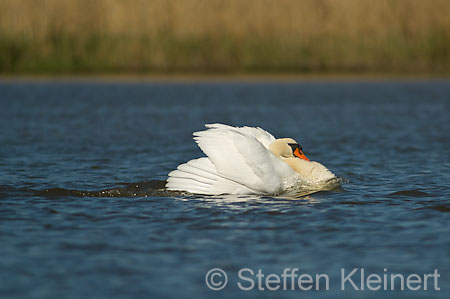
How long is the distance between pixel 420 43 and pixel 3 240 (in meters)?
37.5

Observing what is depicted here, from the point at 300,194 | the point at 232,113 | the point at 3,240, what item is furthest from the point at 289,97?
the point at 3,240

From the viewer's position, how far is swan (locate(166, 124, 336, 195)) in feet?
33.5

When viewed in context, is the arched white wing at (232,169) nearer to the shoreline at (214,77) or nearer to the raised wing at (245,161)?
the raised wing at (245,161)

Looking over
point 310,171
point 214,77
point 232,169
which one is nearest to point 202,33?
point 214,77

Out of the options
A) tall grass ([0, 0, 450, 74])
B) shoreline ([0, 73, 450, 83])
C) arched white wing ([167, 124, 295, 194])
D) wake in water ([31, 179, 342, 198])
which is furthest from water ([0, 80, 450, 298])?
shoreline ([0, 73, 450, 83])

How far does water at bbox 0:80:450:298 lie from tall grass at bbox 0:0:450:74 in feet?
69.8

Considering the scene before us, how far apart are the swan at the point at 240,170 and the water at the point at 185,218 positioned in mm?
210

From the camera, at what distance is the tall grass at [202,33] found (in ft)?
139

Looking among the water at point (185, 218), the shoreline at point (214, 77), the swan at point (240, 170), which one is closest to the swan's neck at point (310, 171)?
the swan at point (240, 170)

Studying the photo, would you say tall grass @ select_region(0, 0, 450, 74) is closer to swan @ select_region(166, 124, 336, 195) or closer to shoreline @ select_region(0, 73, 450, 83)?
shoreline @ select_region(0, 73, 450, 83)

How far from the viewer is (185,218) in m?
9.38

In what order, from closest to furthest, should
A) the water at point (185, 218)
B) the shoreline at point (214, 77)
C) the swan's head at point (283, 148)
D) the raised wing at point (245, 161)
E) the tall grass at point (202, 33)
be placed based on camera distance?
the water at point (185, 218) → the raised wing at point (245, 161) → the swan's head at point (283, 148) → the tall grass at point (202, 33) → the shoreline at point (214, 77)

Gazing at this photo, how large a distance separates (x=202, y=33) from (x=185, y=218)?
34.1m

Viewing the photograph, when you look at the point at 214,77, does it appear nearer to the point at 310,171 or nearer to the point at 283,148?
the point at 283,148
